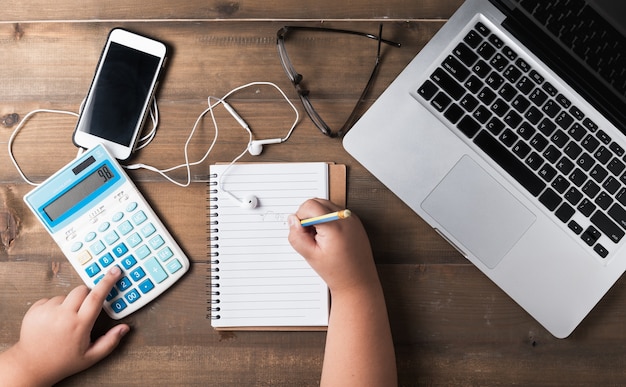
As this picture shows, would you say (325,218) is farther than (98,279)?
No

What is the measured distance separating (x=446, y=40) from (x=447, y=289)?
0.36m

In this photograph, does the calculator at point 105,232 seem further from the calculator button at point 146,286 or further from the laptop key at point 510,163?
the laptop key at point 510,163

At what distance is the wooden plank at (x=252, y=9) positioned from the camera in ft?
2.65

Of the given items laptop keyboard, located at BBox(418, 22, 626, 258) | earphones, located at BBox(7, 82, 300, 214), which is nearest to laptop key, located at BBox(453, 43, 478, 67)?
laptop keyboard, located at BBox(418, 22, 626, 258)

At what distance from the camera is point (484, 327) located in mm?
779

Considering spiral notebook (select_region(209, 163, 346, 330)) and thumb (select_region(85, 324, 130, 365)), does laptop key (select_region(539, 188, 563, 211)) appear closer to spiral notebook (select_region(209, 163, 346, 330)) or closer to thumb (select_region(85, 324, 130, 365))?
spiral notebook (select_region(209, 163, 346, 330))

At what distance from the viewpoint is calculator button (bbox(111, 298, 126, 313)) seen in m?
0.77

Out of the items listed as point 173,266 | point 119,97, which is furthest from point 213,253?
point 119,97

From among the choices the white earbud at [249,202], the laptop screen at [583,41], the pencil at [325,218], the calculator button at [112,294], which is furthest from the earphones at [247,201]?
the laptop screen at [583,41]

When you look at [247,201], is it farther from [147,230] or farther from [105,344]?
[105,344]

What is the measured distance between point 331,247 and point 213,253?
182 millimetres

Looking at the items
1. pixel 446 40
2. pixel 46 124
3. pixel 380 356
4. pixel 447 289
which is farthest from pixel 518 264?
pixel 46 124

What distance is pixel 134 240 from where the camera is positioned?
77 centimetres

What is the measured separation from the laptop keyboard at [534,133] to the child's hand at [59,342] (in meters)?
Answer: 0.54
